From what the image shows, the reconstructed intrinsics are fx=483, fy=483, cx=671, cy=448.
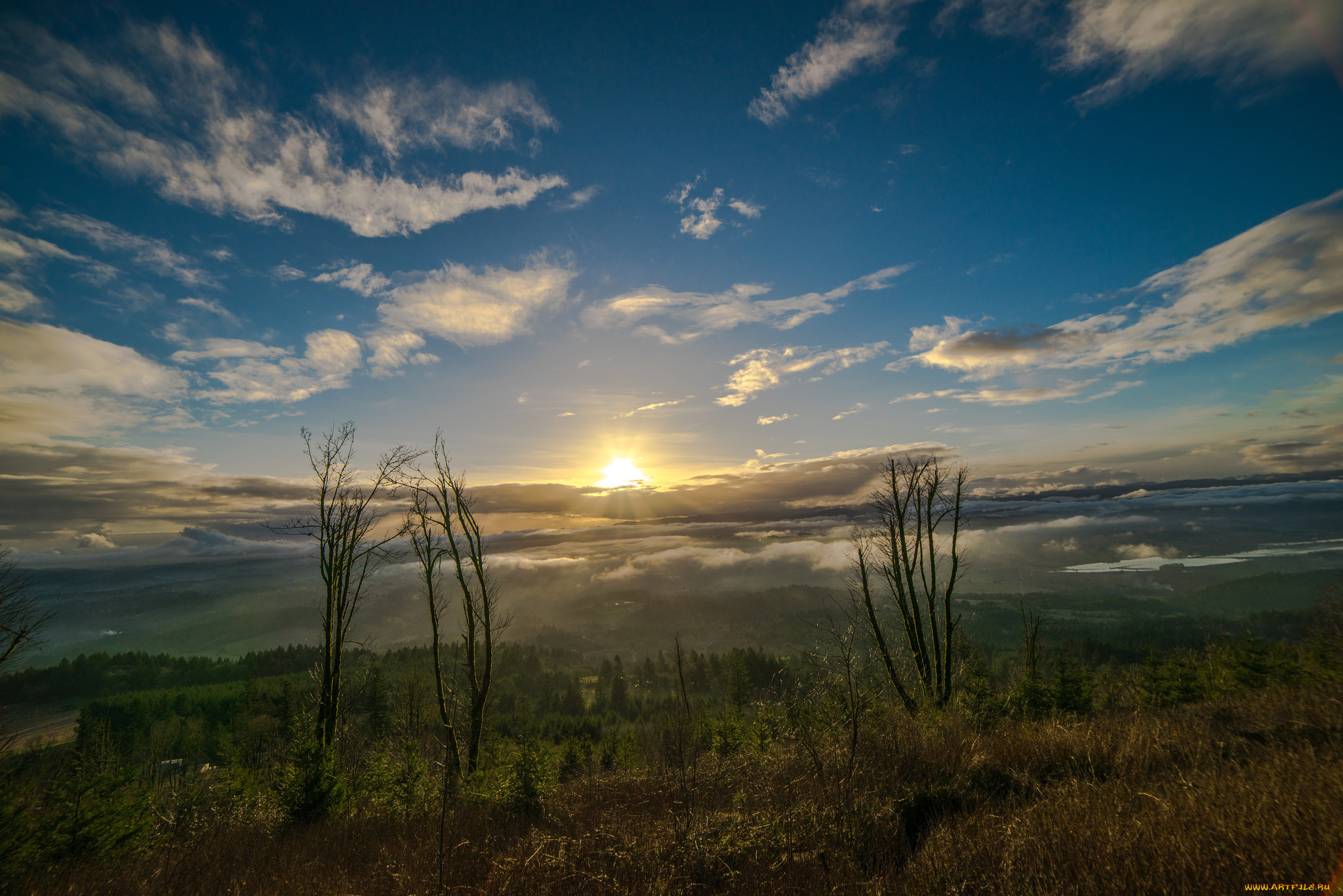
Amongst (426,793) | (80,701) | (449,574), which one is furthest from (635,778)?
(80,701)

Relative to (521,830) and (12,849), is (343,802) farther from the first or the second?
(12,849)

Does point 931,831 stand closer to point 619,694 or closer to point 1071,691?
point 1071,691

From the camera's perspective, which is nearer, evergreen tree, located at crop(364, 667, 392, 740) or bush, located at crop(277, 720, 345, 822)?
bush, located at crop(277, 720, 345, 822)

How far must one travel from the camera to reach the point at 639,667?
509 ft

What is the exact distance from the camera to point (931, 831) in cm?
676

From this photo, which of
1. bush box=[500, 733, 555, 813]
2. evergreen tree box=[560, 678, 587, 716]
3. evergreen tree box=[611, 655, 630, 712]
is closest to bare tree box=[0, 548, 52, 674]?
bush box=[500, 733, 555, 813]

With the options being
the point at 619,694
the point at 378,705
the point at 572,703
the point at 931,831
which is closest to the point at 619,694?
the point at 619,694

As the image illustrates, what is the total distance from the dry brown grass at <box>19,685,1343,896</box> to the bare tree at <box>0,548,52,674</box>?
10.1 meters

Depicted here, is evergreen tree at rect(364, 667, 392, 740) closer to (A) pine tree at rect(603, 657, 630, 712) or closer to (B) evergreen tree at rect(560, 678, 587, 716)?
(B) evergreen tree at rect(560, 678, 587, 716)

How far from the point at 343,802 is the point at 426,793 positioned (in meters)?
2.25

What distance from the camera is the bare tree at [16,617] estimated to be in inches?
534

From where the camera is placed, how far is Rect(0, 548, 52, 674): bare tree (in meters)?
13.6

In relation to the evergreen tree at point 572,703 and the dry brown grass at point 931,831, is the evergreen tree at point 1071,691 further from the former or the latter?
the evergreen tree at point 572,703

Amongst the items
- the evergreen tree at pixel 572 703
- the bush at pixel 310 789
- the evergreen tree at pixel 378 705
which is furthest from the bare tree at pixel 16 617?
the evergreen tree at pixel 572 703
